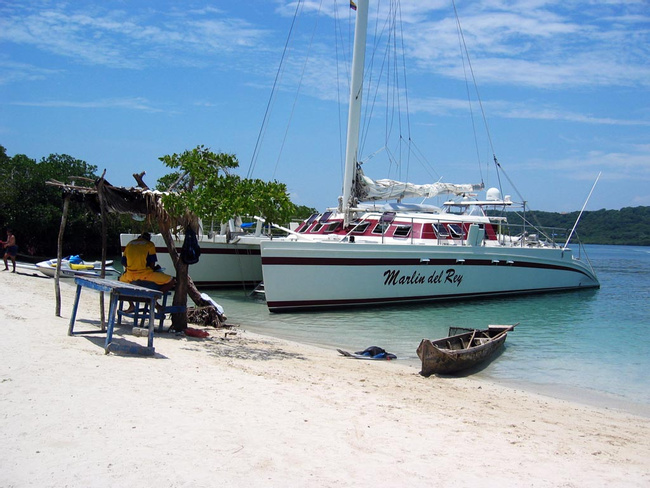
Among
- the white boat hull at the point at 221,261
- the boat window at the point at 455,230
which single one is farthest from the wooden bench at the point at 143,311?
the boat window at the point at 455,230

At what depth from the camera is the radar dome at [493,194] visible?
22.7 m

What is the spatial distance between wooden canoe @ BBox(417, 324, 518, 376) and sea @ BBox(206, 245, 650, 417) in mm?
326

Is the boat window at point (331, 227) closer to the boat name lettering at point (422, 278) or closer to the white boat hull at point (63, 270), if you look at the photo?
the boat name lettering at point (422, 278)

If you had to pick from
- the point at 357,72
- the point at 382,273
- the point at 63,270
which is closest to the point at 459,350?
the point at 382,273

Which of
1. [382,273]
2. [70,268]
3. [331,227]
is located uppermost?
[331,227]

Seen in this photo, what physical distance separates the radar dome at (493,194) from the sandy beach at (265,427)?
1546 centimetres

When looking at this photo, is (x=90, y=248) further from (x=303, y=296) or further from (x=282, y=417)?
(x=282, y=417)

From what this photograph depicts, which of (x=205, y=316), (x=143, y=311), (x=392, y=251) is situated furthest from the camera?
(x=392, y=251)

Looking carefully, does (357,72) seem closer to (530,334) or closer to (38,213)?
(530,334)

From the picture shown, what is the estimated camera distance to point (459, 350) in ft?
30.4

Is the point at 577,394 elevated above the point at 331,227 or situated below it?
below

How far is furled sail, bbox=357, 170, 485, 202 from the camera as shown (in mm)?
18203

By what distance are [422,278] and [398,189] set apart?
3605 millimetres

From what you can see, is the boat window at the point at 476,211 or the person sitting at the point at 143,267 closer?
the person sitting at the point at 143,267
